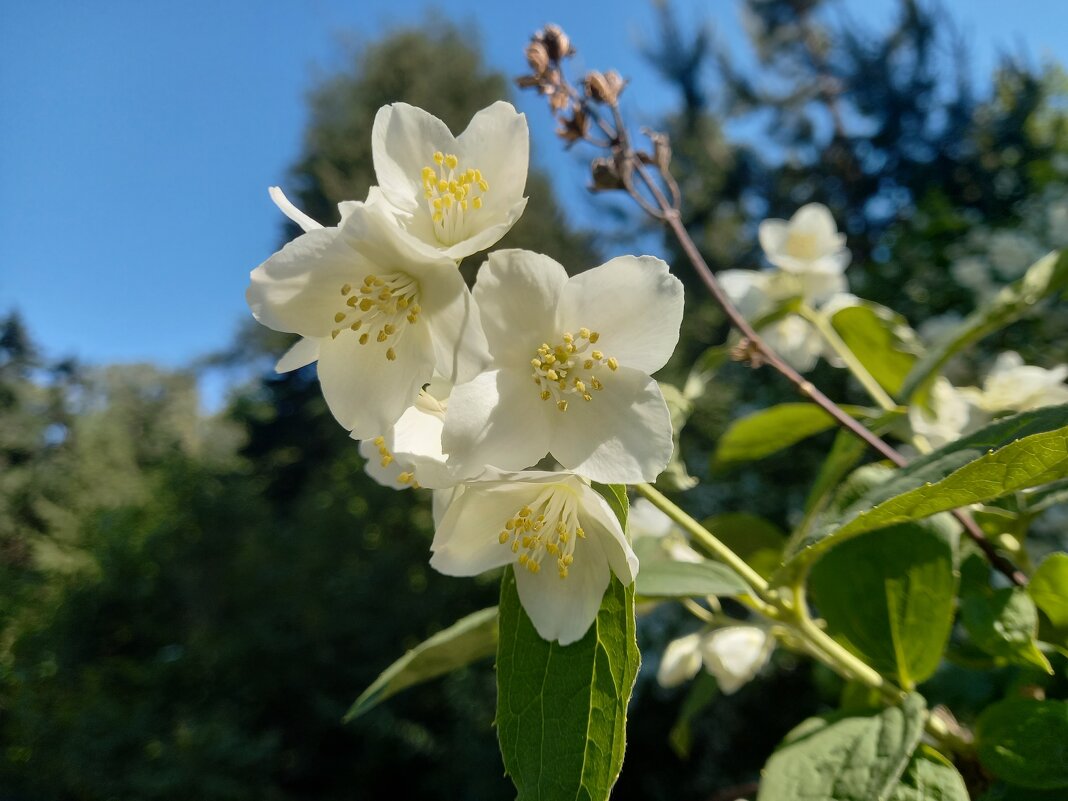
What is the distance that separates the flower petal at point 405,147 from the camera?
56 centimetres

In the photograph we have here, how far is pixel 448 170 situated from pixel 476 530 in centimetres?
28

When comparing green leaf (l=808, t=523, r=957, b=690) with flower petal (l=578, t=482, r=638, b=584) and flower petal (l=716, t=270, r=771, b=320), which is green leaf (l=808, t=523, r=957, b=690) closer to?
flower petal (l=578, t=482, r=638, b=584)

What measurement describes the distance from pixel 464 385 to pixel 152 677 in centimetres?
569

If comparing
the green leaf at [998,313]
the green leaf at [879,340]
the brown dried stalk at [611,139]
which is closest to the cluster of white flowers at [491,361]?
the brown dried stalk at [611,139]

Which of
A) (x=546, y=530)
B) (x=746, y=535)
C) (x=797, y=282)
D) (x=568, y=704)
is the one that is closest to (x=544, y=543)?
(x=546, y=530)

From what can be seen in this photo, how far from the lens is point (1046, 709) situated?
51 cm

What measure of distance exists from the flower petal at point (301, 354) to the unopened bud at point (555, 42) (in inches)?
13.5

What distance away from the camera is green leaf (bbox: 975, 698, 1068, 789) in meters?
0.48

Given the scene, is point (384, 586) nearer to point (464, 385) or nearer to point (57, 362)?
point (464, 385)

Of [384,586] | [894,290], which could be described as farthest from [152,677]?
[894,290]

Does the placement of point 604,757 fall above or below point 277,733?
above

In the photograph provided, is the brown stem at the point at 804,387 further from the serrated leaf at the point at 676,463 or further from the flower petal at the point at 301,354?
the flower petal at the point at 301,354

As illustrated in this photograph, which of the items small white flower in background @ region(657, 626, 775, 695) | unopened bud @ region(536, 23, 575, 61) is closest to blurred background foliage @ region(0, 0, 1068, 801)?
small white flower in background @ region(657, 626, 775, 695)

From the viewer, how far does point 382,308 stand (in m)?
0.50
